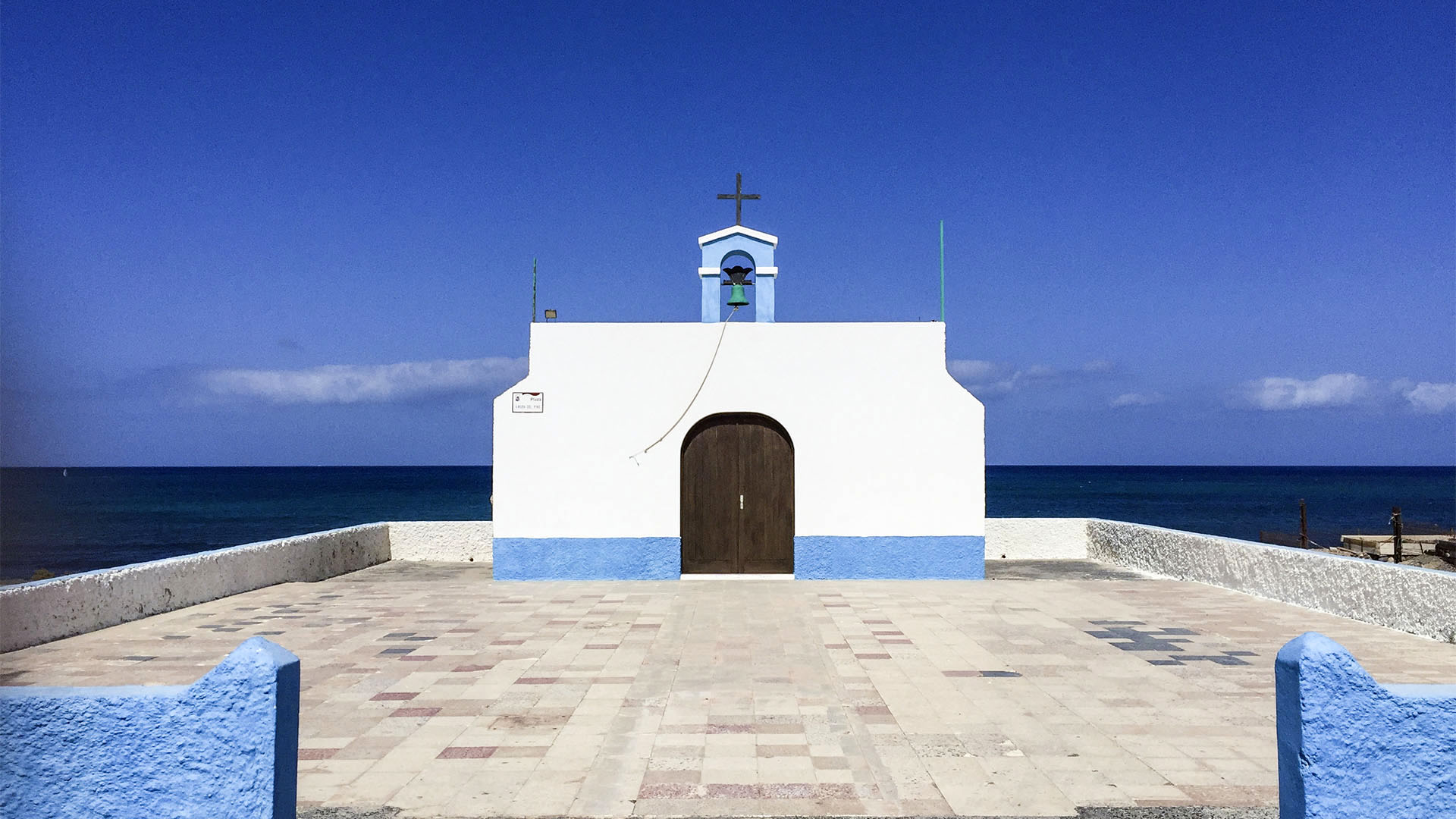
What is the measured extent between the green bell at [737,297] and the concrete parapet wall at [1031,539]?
6.28 meters

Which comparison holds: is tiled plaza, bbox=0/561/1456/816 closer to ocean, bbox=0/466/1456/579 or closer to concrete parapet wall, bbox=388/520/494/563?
concrete parapet wall, bbox=388/520/494/563

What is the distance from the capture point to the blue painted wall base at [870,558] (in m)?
13.0

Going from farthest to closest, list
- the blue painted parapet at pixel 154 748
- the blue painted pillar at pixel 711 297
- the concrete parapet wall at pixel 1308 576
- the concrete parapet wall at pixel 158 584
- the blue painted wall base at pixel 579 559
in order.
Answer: the blue painted pillar at pixel 711 297 → the blue painted wall base at pixel 579 559 → the concrete parapet wall at pixel 1308 576 → the concrete parapet wall at pixel 158 584 → the blue painted parapet at pixel 154 748

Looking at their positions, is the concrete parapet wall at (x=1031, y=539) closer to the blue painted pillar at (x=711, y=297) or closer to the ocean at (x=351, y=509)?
the blue painted pillar at (x=711, y=297)

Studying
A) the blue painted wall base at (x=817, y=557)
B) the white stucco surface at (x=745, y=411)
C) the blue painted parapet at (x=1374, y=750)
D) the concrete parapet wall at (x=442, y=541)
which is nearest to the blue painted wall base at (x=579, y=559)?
the blue painted wall base at (x=817, y=557)

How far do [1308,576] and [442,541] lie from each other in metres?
12.7

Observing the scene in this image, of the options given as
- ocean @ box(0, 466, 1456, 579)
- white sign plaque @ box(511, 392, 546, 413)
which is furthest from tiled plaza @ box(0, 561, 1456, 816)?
ocean @ box(0, 466, 1456, 579)

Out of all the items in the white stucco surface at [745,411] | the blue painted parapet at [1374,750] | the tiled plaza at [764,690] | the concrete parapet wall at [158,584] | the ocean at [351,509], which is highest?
the white stucco surface at [745,411]

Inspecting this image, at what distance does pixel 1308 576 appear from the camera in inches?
408

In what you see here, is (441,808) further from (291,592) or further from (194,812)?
(291,592)

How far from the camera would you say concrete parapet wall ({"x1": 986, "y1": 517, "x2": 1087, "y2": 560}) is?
1630cm

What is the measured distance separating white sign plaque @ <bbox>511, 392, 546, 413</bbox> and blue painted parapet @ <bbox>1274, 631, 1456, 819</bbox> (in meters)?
10.8

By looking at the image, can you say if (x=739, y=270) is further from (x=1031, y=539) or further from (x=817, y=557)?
(x=1031, y=539)

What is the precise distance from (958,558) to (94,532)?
5581 cm
